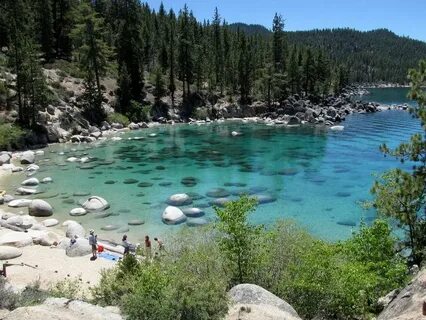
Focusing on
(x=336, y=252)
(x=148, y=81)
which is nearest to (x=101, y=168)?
(x=336, y=252)

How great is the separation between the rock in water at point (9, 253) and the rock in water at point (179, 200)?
1390cm

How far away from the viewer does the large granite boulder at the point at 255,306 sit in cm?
1305

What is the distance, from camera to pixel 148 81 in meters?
97.6

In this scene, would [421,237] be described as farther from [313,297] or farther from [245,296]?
[245,296]

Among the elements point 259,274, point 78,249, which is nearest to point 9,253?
point 78,249

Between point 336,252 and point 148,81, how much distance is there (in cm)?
8489

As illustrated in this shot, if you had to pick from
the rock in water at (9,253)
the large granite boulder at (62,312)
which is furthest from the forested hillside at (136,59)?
the large granite boulder at (62,312)

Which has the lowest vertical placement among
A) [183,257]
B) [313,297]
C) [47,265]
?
[47,265]

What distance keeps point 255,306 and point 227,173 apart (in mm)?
34493

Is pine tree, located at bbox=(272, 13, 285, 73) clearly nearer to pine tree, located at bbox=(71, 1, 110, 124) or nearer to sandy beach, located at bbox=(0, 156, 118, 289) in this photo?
pine tree, located at bbox=(71, 1, 110, 124)

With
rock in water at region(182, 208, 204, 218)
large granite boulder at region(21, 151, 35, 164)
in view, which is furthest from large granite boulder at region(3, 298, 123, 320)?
large granite boulder at region(21, 151, 35, 164)

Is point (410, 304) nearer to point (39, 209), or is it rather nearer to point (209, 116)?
point (39, 209)

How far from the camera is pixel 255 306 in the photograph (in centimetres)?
1366

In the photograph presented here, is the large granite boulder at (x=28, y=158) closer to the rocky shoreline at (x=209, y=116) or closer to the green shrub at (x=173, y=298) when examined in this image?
the rocky shoreline at (x=209, y=116)
